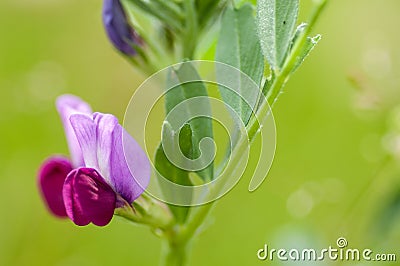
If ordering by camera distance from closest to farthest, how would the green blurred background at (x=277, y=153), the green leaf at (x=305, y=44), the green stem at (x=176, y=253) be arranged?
the green leaf at (x=305, y=44)
the green stem at (x=176, y=253)
the green blurred background at (x=277, y=153)

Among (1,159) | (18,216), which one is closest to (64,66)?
(1,159)

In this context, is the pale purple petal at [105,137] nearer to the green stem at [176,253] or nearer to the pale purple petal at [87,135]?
the pale purple petal at [87,135]

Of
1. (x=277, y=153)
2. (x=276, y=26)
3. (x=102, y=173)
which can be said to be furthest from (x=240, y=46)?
(x=277, y=153)

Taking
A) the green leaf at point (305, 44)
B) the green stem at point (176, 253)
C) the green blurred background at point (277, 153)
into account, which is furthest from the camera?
the green blurred background at point (277, 153)

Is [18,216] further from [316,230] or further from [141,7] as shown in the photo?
[141,7]

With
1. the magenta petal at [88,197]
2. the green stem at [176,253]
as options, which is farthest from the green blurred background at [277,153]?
the magenta petal at [88,197]
